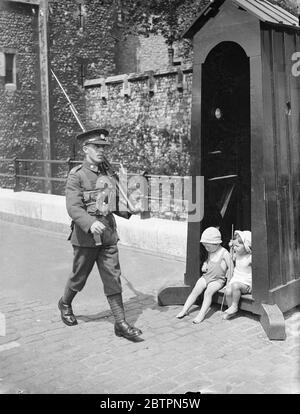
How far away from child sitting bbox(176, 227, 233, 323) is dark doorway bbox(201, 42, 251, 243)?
1.08 feet

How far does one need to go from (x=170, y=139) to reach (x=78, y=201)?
66.7ft

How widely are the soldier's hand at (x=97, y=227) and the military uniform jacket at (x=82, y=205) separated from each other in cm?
14

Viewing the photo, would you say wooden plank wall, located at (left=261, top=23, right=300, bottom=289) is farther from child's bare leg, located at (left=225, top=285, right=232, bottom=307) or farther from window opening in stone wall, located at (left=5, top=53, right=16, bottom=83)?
window opening in stone wall, located at (left=5, top=53, right=16, bottom=83)

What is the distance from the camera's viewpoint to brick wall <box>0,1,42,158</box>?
2606cm

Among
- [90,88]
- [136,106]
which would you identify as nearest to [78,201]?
[136,106]

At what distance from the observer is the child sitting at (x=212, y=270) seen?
17.3ft

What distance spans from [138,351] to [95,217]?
4.13 ft

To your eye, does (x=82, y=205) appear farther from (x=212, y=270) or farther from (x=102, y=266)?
(x=212, y=270)

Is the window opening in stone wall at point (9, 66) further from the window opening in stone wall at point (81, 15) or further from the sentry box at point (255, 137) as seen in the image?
the sentry box at point (255, 137)

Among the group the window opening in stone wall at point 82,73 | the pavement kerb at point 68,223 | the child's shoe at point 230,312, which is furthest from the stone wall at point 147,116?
the child's shoe at point 230,312

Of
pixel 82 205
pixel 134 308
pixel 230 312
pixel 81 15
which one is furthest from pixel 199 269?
pixel 81 15

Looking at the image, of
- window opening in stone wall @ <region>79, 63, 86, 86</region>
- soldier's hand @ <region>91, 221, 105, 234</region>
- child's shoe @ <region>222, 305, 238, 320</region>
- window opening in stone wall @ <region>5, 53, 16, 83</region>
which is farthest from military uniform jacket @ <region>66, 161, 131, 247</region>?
window opening in stone wall @ <region>79, 63, 86, 86</region>

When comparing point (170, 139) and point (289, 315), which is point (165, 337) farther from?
point (170, 139)

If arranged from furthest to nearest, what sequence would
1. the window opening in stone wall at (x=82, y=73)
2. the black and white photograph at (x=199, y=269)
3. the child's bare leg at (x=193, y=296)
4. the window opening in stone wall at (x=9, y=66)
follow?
the window opening in stone wall at (x=82, y=73) → the window opening in stone wall at (x=9, y=66) → the child's bare leg at (x=193, y=296) → the black and white photograph at (x=199, y=269)
